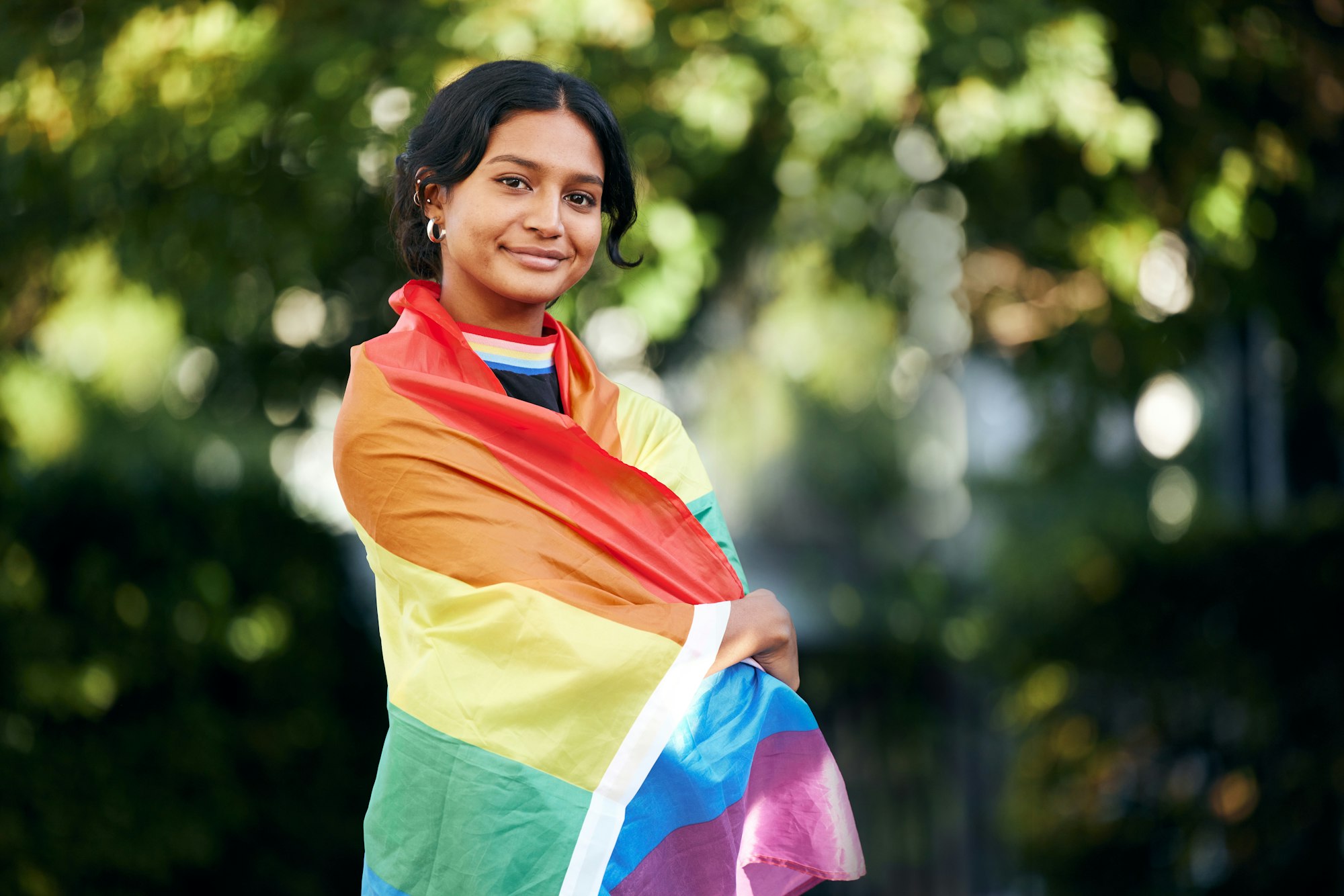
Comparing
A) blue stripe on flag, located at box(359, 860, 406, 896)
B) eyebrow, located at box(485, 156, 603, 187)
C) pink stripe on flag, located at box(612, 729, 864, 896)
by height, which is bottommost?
blue stripe on flag, located at box(359, 860, 406, 896)

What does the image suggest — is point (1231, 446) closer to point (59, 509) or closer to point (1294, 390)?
point (1294, 390)

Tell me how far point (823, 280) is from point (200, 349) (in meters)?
2.53

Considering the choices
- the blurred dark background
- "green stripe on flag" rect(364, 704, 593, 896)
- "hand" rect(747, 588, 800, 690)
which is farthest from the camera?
the blurred dark background

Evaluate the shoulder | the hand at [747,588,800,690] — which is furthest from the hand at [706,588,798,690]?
the shoulder

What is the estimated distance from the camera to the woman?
1652 mm

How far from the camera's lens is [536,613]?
1651 millimetres

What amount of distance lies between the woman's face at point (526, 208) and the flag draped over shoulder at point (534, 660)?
0.11m

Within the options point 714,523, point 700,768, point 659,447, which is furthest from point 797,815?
point 659,447

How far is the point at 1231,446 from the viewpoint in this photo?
899 centimetres

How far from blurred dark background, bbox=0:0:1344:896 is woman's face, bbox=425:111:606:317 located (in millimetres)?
2080

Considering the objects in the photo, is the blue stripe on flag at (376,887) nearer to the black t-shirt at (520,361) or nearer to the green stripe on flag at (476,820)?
the green stripe on flag at (476,820)

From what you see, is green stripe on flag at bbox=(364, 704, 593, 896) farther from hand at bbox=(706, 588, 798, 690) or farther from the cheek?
the cheek

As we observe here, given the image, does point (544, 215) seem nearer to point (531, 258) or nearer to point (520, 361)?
point (531, 258)

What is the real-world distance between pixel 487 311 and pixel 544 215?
16cm
